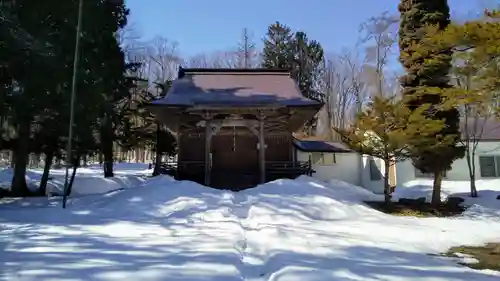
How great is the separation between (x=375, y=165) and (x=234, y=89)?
408 inches

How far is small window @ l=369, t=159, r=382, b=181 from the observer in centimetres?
2286

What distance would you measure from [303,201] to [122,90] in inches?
453

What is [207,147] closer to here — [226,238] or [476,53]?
[226,238]

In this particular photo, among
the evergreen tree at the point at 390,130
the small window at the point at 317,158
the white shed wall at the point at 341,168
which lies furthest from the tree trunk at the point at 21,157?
the small window at the point at 317,158

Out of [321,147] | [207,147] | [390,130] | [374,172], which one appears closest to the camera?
[390,130]

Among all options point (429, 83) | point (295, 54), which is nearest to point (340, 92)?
point (295, 54)

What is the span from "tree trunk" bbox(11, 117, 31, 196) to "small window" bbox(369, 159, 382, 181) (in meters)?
17.5

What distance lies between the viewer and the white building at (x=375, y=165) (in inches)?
846

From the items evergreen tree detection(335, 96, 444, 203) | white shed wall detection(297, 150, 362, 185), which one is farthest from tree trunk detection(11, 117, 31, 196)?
white shed wall detection(297, 150, 362, 185)

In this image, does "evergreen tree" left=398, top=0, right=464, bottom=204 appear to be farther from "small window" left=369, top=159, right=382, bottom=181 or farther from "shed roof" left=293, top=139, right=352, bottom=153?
"shed roof" left=293, top=139, right=352, bottom=153

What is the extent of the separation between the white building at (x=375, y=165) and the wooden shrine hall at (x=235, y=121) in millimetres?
5589

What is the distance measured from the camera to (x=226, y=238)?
6301mm

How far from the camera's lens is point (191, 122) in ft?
56.5

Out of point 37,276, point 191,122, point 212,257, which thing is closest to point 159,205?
point 212,257
